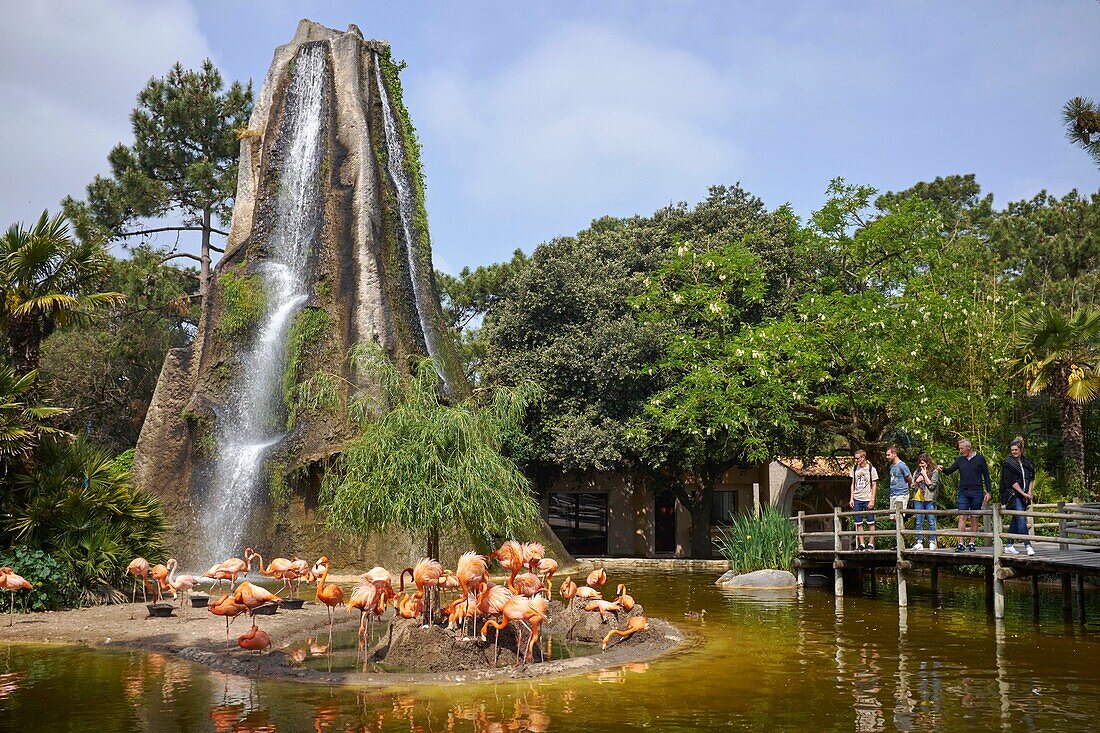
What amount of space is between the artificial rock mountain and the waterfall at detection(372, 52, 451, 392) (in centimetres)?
5

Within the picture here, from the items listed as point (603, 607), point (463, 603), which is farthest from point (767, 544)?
point (463, 603)

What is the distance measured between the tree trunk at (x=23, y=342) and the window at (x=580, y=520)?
26047mm

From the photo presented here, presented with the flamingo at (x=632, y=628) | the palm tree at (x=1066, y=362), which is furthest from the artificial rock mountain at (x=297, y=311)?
the palm tree at (x=1066, y=362)

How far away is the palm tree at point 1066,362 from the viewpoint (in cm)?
2564

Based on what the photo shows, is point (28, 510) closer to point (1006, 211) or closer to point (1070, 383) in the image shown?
point (1070, 383)

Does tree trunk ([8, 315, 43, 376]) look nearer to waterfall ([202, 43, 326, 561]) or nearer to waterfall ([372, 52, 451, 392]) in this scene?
waterfall ([202, 43, 326, 561])

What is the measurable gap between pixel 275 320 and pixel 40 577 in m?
12.2

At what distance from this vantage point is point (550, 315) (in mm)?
37438

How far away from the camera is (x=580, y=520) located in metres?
42.2

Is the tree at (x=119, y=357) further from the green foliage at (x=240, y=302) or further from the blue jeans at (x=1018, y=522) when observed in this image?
the blue jeans at (x=1018, y=522)

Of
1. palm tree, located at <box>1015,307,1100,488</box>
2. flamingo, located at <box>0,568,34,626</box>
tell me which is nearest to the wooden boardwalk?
palm tree, located at <box>1015,307,1100,488</box>

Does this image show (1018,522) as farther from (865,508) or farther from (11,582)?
(11,582)

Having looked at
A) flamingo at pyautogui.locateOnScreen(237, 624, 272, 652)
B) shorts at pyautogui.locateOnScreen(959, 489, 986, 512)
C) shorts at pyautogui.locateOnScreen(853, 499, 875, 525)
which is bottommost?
flamingo at pyautogui.locateOnScreen(237, 624, 272, 652)

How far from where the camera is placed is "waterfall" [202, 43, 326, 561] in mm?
24641
